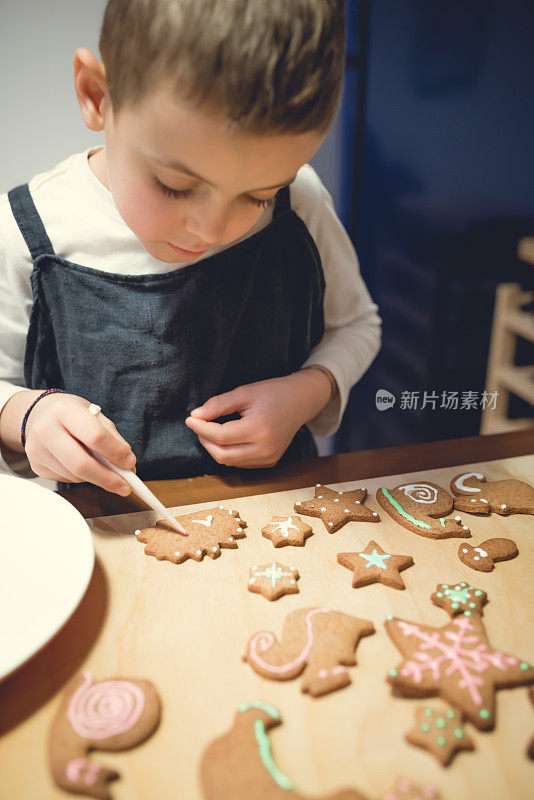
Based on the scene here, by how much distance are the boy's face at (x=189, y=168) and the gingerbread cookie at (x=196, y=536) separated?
12.8 inches

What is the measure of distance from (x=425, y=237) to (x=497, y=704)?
5.13 ft

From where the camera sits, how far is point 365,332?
1149mm

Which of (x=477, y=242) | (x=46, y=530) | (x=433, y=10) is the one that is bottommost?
(x=477, y=242)

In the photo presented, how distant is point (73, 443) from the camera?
2.34 ft

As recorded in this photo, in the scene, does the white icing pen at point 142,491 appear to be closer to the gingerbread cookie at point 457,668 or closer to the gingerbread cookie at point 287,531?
the gingerbread cookie at point 287,531

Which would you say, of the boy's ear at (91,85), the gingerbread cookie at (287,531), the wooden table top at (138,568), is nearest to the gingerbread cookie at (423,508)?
the wooden table top at (138,568)

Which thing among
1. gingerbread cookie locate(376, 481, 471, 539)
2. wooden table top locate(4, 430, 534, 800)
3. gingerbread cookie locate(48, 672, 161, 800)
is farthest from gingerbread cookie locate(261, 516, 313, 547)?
gingerbread cookie locate(48, 672, 161, 800)

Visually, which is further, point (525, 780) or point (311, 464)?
point (311, 464)

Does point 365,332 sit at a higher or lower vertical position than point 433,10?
lower

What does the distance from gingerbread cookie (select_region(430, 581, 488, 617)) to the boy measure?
12.5 inches

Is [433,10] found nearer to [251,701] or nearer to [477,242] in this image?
[477,242]

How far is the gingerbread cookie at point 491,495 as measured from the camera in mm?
758

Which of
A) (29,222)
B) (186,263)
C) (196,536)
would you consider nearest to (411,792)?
(196,536)

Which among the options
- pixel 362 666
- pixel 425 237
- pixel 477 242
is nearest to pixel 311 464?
pixel 362 666
